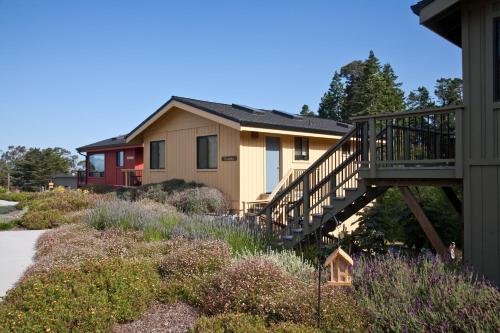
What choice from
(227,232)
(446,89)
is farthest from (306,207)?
(446,89)

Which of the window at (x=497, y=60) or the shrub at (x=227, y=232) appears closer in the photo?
the window at (x=497, y=60)

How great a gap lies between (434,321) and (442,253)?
3.55m

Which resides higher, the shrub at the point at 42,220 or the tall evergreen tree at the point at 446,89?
the tall evergreen tree at the point at 446,89

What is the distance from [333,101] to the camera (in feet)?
176

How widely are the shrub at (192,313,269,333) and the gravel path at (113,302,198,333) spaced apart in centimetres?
41

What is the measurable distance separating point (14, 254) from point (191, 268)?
5.02 meters

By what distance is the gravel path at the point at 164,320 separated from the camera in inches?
182

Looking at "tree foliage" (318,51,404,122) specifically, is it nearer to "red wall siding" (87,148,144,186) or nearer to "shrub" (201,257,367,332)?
"red wall siding" (87,148,144,186)

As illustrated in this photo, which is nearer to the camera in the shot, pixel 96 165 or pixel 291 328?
pixel 291 328

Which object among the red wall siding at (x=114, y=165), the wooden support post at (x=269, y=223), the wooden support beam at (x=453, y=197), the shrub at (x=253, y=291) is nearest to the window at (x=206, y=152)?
the wooden support post at (x=269, y=223)

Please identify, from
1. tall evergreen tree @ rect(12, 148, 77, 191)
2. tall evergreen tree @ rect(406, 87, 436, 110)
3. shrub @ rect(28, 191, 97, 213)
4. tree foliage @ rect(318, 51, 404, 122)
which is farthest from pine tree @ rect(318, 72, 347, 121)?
shrub @ rect(28, 191, 97, 213)

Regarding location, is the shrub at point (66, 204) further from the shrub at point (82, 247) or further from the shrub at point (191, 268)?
the shrub at point (191, 268)

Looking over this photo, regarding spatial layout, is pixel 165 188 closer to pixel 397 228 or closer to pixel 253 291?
pixel 397 228

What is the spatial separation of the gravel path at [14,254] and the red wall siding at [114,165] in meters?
13.8
